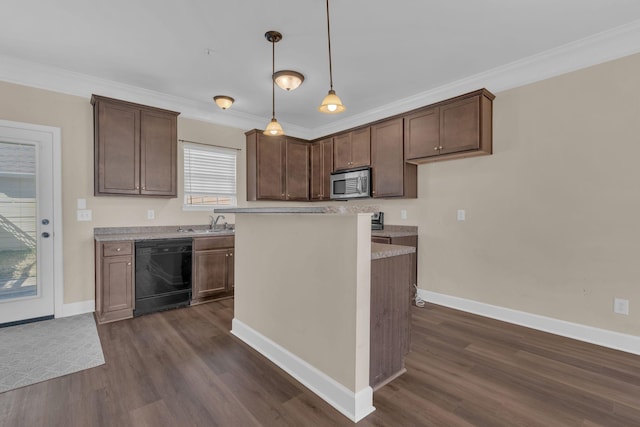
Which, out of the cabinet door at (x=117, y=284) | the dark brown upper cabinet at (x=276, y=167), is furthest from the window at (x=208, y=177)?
the cabinet door at (x=117, y=284)

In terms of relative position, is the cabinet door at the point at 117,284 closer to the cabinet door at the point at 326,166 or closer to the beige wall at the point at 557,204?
the cabinet door at the point at 326,166

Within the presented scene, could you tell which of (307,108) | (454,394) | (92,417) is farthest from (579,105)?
(92,417)

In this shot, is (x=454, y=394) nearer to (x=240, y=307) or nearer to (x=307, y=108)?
(x=240, y=307)

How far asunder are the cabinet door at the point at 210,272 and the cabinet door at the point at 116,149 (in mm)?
1121

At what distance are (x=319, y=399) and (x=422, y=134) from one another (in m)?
3.04

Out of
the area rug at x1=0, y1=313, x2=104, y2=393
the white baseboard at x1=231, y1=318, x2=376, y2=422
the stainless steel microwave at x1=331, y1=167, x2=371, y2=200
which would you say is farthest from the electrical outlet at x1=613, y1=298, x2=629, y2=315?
the area rug at x1=0, y1=313, x2=104, y2=393

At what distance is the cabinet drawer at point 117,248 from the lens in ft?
10.1

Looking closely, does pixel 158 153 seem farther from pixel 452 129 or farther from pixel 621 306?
pixel 621 306

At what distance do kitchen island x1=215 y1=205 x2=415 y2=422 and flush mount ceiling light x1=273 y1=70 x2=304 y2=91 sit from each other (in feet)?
4.97

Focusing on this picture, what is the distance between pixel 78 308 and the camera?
3.38 meters

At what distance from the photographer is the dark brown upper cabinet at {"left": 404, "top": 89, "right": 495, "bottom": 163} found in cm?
317

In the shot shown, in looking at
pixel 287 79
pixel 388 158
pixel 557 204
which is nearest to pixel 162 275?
pixel 287 79

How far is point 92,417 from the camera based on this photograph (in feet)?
5.51

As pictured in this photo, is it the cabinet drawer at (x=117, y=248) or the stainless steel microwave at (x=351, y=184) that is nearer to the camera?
A: the cabinet drawer at (x=117, y=248)
